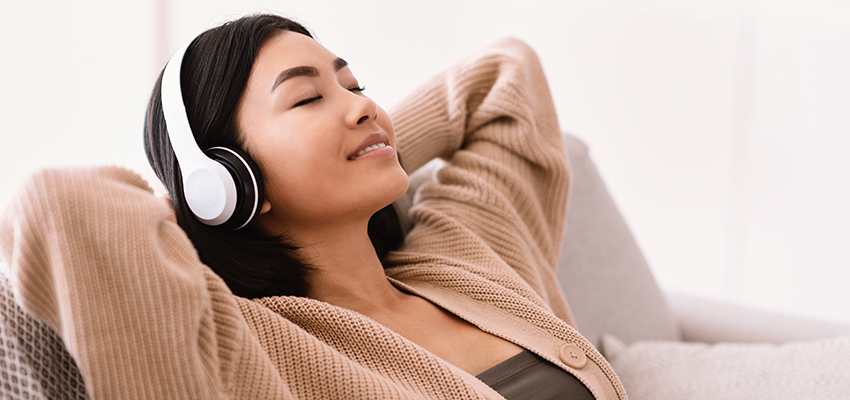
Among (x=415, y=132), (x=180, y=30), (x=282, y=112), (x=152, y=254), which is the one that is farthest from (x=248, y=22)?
(x=180, y=30)

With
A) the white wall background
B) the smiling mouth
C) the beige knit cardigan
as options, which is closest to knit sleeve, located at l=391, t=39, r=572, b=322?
the beige knit cardigan

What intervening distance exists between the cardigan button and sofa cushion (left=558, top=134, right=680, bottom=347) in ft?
1.42

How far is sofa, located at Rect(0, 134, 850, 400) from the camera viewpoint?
729mm

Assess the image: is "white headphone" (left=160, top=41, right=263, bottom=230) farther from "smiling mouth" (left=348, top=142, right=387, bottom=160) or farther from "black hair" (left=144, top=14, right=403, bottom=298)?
"smiling mouth" (left=348, top=142, right=387, bottom=160)

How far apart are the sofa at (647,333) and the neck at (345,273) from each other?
392 mm

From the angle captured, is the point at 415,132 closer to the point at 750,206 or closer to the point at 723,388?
the point at 723,388

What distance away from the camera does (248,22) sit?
3.48ft

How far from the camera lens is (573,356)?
3.43ft

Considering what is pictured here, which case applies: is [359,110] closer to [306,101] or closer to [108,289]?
[306,101]

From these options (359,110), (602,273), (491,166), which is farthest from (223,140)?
(602,273)

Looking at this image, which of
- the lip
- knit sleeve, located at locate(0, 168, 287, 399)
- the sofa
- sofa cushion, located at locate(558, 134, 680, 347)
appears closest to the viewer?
knit sleeve, located at locate(0, 168, 287, 399)

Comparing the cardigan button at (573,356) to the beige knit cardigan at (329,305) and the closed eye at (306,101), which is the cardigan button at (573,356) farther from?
the closed eye at (306,101)

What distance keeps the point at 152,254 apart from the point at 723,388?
1014 millimetres

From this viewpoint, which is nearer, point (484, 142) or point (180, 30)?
point (484, 142)
